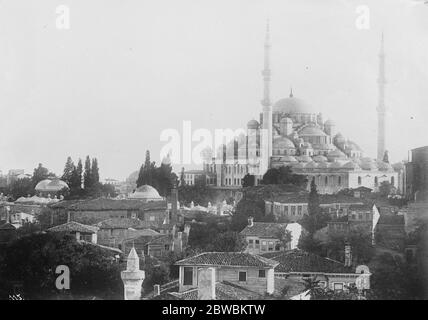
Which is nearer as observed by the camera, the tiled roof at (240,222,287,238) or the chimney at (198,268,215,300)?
the chimney at (198,268,215,300)

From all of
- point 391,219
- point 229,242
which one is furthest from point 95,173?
point 391,219

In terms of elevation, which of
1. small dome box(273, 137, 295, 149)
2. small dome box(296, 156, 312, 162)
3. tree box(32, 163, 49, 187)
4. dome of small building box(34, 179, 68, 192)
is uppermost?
small dome box(273, 137, 295, 149)

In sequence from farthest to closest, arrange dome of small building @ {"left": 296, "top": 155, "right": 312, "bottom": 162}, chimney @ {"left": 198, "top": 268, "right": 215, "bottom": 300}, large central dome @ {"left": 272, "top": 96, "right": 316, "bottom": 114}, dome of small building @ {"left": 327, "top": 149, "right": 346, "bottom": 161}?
dome of small building @ {"left": 296, "top": 155, "right": 312, "bottom": 162} < dome of small building @ {"left": 327, "top": 149, "right": 346, "bottom": 161} < large central dome @ {"left": 272, "top": 96, "right": 316, "bottom": 114} < chimney @ {"left": 198, "top": 268, "right": 215, "bottom": 300}

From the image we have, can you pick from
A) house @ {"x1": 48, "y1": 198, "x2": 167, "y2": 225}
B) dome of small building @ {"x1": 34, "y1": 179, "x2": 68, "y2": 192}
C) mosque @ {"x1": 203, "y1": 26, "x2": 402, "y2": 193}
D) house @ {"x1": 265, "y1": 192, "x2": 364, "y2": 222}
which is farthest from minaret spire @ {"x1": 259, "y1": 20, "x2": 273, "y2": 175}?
dome of small building @ {"x1": 34, "y1": 179, "x2": 68, "y2": 192}

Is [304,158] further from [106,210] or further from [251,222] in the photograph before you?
[106,210]

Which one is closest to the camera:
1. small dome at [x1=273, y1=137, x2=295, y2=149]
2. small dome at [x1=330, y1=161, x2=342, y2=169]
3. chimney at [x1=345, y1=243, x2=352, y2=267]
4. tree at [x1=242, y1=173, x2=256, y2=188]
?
chimney at [x1=345, y1=243, x2=352, y2=267]

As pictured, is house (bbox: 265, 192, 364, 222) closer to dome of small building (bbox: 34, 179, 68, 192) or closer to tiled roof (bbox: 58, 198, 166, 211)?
tiled roof (bbox: 58, 198, 166, 211)
